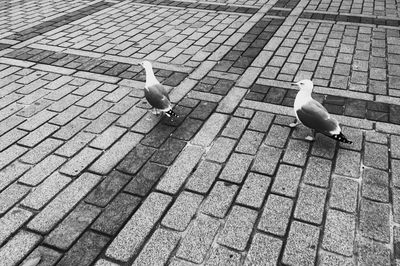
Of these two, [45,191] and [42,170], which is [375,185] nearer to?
[45,191]

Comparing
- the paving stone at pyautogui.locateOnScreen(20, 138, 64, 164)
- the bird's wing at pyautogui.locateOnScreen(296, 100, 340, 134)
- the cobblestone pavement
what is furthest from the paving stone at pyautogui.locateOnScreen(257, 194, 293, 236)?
the paving stone at pyautogui.locateOnScreen(20, 138, 64, 164)

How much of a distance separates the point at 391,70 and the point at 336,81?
1087 mm

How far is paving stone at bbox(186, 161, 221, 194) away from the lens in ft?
11.4

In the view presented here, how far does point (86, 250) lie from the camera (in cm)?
288

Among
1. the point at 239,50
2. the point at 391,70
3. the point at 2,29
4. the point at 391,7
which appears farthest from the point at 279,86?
the point at 2,29

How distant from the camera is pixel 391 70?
559 cm

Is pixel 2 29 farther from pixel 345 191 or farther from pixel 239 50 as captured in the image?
pixel 345 191

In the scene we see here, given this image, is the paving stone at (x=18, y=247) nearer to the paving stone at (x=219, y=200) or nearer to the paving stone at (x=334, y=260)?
the paving stone at (x=219, y=200)

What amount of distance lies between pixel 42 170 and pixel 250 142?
2388 millimetres

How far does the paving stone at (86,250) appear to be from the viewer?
9.15 feet

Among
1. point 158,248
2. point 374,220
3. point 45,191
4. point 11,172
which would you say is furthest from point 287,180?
point 11,172

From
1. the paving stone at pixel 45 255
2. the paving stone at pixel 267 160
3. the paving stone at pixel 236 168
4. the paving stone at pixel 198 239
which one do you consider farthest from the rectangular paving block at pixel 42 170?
the paving stone at pixel 267 160

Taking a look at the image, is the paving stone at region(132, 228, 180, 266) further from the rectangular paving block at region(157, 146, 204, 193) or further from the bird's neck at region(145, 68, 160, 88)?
the bird's neck at region(145, 68, 160, 88)

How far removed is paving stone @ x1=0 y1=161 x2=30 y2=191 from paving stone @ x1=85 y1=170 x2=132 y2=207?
93 centimetres
